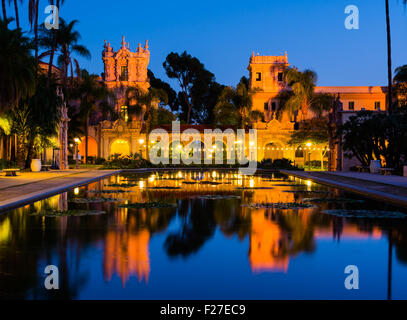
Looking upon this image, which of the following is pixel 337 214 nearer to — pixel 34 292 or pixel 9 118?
pixel 34 292

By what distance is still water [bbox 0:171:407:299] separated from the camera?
238 inches

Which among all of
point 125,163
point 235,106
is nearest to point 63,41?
point 125,163

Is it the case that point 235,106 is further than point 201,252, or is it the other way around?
point 235,106

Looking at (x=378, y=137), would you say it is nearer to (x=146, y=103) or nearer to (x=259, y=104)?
(x=146, y=103)

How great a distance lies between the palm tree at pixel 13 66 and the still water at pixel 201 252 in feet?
38.0

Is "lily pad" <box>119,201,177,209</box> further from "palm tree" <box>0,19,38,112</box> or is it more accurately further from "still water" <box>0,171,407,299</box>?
"palm tree" <box>0,19,38,112</box>

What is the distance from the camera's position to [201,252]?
326 inches

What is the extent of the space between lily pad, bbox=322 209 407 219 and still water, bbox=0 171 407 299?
180mm

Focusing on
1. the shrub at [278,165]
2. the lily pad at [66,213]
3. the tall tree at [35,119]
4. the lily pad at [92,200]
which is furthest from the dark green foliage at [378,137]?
the lily pad at [66,213]

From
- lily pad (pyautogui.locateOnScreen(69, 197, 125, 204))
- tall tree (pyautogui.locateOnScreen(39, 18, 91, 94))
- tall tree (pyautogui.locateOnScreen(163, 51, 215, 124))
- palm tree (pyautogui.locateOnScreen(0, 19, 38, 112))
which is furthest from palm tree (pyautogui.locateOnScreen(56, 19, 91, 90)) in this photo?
tall tree (pyautogui.locateOnScreen(163, 51, 215, 124))

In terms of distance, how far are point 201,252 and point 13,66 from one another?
1939cm

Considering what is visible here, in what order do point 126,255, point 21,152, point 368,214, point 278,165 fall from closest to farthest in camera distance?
point 126,255
point 368,214
point 21,152
point 278,165
